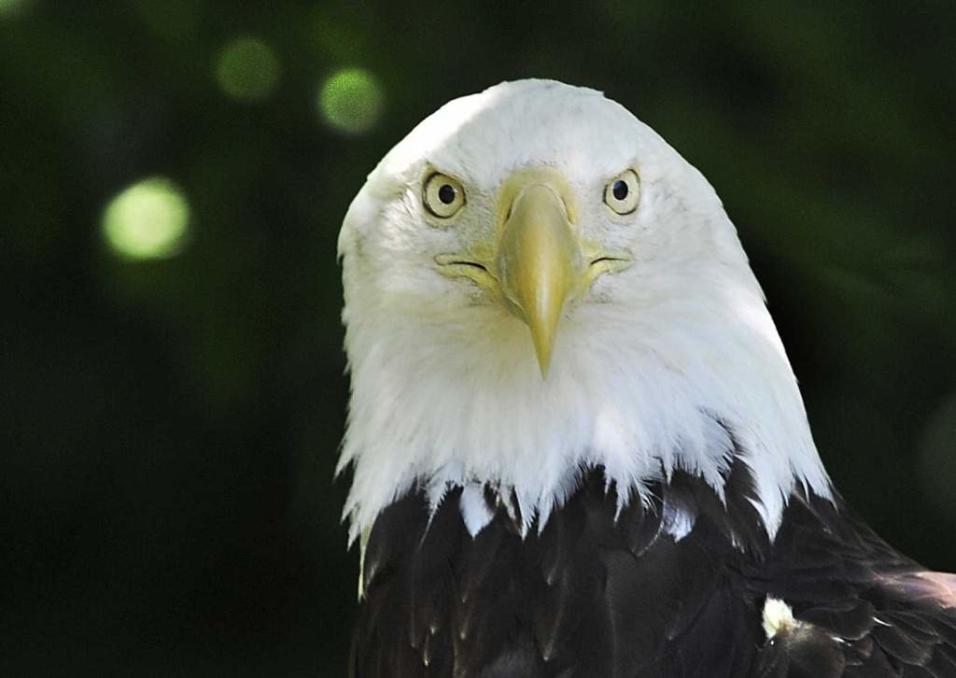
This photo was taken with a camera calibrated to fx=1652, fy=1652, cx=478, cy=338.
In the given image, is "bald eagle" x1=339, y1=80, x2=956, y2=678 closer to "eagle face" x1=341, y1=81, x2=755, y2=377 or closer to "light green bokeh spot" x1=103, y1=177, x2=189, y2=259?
"eagle face" x1=341, y1=81, x2=755, y2=377

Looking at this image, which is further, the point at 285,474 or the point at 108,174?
the point at 285,474

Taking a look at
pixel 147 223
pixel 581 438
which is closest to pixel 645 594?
pixel 581 438

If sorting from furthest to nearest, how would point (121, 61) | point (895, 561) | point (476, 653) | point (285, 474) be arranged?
point (285, 474) < point (121, 61) < point (895, 561) < point (476, 653)

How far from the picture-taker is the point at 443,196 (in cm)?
290

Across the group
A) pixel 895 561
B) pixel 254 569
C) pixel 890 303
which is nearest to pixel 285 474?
pixel 254 569

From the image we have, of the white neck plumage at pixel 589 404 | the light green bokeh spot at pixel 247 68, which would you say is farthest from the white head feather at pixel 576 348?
the light green bokeh spot at pixel 247 68

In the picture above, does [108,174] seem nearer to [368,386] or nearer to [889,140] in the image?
[368,386]

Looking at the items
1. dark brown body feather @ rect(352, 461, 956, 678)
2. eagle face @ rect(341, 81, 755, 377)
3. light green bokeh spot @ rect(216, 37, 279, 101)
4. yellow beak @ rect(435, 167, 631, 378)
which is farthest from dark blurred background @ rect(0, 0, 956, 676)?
dark brown body feather @ rect(352, 461, 956, 678)

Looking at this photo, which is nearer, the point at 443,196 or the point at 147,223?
the point at 443,196

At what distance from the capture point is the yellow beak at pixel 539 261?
101 inches

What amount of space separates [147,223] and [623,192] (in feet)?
4.32

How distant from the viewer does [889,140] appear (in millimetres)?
3902

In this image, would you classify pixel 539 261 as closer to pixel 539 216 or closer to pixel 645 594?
pixel 539 216

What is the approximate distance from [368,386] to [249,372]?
1.11m
